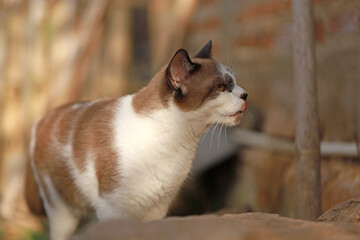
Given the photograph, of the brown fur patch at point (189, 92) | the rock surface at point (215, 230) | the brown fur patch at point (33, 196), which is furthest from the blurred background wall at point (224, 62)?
the rock surface at point (215, 230)

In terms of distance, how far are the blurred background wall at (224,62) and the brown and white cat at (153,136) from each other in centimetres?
57

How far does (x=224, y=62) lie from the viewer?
3.56m

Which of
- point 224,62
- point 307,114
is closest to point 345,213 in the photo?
point 307,114

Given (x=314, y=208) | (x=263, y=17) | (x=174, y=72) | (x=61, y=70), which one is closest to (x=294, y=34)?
(x=174, y=72)

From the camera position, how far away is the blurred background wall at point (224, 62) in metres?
2.67

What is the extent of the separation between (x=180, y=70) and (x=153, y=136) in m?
0.31

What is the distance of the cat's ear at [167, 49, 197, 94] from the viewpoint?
205cm

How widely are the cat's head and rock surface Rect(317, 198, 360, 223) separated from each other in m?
0.62

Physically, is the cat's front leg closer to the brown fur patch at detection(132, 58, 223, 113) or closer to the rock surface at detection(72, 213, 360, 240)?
the brown fur patch at detection(132, 58, 223, 113)

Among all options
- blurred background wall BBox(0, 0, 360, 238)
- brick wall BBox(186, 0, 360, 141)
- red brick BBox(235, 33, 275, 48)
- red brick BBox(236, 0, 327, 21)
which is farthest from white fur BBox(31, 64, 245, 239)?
red brick BBox(235, 33, 275, 48)

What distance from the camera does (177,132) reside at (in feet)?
7.16

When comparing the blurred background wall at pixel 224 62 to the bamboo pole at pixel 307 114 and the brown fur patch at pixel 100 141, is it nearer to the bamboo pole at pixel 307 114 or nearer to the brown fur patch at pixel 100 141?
the bamboo pole at pixel 307 114

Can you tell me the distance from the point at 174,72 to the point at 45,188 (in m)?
1.04

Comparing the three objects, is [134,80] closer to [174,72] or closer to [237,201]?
[237,201]
